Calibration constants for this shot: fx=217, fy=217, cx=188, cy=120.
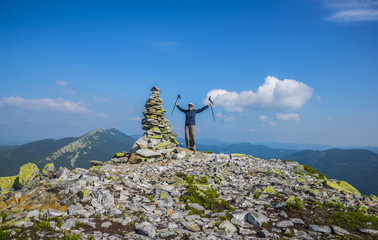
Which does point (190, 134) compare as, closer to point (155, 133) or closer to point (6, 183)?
point (155, 133)

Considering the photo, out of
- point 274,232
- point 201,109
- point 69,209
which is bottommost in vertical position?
point 274,232

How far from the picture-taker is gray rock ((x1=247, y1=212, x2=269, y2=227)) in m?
9.36

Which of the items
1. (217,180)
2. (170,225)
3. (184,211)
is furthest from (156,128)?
(170,225)

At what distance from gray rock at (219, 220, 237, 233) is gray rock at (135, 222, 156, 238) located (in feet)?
9.15

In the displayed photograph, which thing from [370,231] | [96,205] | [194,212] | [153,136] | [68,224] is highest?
[153,136]

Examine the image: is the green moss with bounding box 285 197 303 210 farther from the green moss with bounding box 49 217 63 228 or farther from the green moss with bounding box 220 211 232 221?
the green moss with bounding box 49 217 63 228

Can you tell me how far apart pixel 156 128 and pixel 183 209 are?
20247 millimetres

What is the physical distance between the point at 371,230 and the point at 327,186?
648cm

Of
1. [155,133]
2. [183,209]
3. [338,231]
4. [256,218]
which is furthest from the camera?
[155,133]

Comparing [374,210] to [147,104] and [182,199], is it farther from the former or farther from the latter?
[147,104]

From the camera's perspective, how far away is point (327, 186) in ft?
49.3

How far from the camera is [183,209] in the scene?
10.8 m

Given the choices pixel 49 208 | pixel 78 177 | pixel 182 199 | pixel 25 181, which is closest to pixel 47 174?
pixel 25 181

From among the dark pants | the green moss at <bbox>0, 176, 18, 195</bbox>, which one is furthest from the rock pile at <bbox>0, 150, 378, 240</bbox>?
the dark pants
